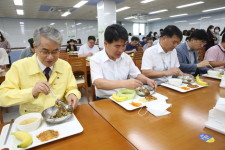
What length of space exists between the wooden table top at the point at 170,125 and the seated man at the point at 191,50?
961 millimetres

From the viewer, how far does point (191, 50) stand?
2.42 meters

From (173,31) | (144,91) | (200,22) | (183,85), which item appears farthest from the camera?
(200,22)

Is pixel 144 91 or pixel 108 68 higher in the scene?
pixel 108 68

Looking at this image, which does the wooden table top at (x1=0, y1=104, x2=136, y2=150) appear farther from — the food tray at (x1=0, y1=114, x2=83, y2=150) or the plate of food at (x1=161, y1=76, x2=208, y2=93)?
the plate of food at (x1=161, y1=76, x2=208, y2=93)

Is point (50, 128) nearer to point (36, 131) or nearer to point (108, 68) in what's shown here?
point (36, 131)

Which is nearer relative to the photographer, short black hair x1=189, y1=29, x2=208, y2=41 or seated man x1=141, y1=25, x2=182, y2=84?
seated man x1=141, y1=25, x2=182, y2=84

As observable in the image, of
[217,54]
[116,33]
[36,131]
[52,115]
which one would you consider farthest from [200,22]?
[36,131]

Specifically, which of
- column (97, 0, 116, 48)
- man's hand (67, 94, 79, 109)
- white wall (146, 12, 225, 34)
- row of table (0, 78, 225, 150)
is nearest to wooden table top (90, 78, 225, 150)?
row of table (0, 78, 225, 150)

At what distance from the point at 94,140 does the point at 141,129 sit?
29 cm

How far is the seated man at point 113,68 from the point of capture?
1.39 meters

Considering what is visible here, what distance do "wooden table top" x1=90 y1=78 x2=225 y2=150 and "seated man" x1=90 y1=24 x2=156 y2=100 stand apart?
0.74 feet

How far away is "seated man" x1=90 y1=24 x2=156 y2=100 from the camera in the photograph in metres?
1.39

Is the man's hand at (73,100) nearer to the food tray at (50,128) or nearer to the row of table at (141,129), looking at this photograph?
the row of table at (141,129)

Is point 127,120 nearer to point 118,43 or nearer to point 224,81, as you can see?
point 118,43
